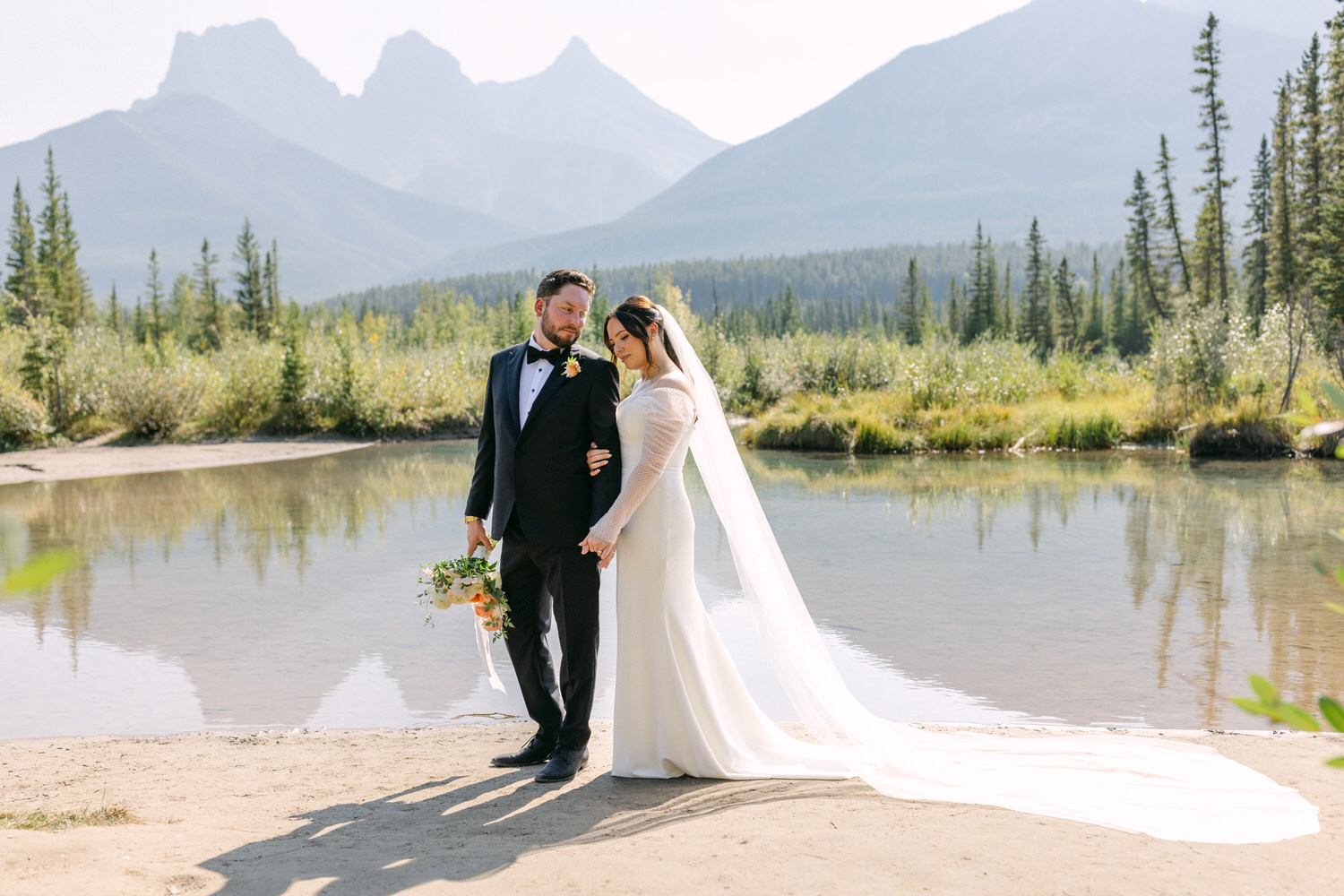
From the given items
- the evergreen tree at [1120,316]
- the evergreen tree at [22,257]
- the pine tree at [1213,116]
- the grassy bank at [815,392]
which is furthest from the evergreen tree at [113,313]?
the evergreen tree at [1120,316]

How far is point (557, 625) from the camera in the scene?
454 cm

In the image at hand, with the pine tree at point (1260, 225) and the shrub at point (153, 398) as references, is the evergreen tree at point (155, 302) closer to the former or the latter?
the shrub at point (153, 398)

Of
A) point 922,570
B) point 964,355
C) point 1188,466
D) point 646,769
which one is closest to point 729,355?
point 964,355

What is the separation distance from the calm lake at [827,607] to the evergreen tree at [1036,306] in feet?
159

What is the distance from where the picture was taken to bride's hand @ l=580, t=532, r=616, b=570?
429 centimetres

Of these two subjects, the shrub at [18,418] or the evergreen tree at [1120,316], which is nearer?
the shrub at [18,418]

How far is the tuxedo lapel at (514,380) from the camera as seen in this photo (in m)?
4.56

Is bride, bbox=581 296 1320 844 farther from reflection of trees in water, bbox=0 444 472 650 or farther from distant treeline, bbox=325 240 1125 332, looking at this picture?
distant treeline, bbox=325 240 1125 332

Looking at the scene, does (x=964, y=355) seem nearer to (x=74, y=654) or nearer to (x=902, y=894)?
(x=74, y=654)

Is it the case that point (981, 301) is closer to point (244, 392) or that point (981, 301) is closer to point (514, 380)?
point (244, 392)

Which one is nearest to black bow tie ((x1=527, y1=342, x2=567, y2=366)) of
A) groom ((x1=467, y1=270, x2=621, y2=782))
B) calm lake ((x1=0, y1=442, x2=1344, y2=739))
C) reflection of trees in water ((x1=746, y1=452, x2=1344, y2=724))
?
groom ((x1=467, y1=270, x2=621, y2=782))

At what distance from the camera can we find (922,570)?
973 centimetres

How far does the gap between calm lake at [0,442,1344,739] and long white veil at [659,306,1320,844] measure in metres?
1.05

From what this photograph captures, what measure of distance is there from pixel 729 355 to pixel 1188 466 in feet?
64.4
